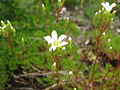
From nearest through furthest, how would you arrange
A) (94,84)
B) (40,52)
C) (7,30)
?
(7,30), (94,84), (40,52)

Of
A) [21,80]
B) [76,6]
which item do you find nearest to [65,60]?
[21,80]

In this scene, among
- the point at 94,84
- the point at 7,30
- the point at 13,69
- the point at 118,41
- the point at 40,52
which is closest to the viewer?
the point at 7,30

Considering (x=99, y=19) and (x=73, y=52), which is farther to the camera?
(x=73, y=52)

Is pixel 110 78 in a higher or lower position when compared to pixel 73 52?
lower

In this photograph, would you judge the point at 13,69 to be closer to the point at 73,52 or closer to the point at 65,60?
the point at 65,60

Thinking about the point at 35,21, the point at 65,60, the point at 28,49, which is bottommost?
the point at 65,60

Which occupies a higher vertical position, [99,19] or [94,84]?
[99,19]

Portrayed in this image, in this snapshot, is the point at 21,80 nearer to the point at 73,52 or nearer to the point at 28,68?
the point at 28,68

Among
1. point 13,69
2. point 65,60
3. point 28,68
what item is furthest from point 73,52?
point 13,69

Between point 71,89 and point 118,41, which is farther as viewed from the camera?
point 118,41
